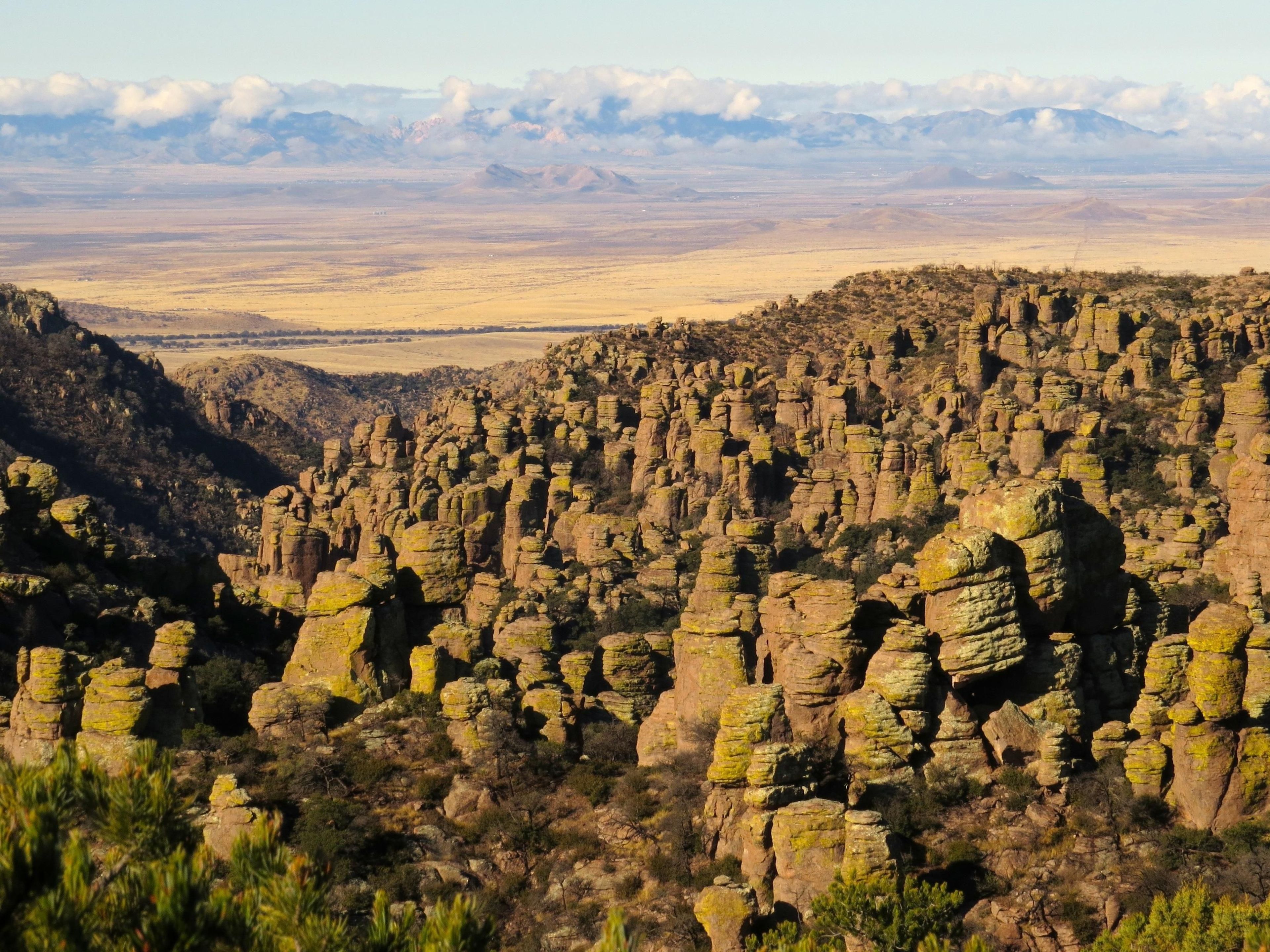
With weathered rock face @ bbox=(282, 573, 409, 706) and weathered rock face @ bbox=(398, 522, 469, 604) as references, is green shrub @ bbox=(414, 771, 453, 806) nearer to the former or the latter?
weathered rock face @ bbox=(282, 573, 409, 706)

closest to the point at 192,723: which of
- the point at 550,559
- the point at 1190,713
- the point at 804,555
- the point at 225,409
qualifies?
the point at 1190,713

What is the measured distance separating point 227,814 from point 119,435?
86708 millimetres

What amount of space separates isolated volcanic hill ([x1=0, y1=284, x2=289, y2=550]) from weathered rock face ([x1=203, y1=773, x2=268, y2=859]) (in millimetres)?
59700

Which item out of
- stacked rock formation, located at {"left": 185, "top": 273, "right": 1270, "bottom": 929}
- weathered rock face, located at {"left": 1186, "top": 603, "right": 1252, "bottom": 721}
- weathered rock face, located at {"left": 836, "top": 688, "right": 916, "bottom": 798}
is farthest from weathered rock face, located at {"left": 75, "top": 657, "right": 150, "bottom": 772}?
weathered rock face, located at {"left": 1186, "top": 603, "right": 1252, "bottom": 721}

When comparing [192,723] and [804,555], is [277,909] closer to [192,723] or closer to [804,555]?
[192,723]

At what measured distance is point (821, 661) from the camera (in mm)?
35656

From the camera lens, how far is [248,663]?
156 feet

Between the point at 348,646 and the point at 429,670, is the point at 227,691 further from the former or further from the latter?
the point at 429,670

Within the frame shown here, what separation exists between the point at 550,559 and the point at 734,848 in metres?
40.3

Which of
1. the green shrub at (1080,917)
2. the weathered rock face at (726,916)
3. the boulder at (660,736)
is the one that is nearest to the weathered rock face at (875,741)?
the boulder at (660,736)

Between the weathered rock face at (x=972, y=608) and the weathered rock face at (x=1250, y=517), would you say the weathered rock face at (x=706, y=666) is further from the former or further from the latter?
the weathered rock face at (x=1250, y=517)

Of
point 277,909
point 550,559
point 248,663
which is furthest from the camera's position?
point 550,559

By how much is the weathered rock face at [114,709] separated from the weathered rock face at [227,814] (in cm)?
437

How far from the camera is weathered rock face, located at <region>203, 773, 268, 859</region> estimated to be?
1251 inches
